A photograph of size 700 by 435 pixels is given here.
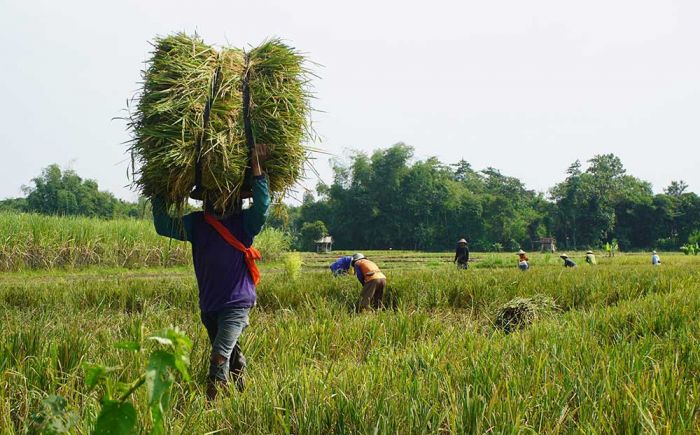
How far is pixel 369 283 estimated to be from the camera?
732 centimetres

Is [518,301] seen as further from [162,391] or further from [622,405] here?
[162,391]

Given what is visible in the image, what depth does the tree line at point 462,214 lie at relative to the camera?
4981cm

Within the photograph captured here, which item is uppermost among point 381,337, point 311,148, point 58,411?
point 311,148

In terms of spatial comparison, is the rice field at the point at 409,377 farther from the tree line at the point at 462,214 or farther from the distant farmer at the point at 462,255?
the tree line at the point at 462,214

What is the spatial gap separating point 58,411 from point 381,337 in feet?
11.6

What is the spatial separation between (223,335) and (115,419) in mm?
2166

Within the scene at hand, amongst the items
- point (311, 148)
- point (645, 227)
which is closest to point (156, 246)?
point (311, 148)

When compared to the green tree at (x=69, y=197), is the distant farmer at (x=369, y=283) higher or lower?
lower

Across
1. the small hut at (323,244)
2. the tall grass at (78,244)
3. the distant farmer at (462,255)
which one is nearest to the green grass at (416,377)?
the distant farmer at (462,255)

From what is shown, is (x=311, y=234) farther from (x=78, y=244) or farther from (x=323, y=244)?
(x=78, y=244)

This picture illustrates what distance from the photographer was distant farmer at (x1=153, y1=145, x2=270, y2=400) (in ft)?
9.93

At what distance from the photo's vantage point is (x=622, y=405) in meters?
2.04

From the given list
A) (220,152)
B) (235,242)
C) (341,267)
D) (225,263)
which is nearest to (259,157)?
(220,152)

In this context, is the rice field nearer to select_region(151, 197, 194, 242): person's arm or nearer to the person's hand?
select_region(151, 197, 194, 242): person's arm
